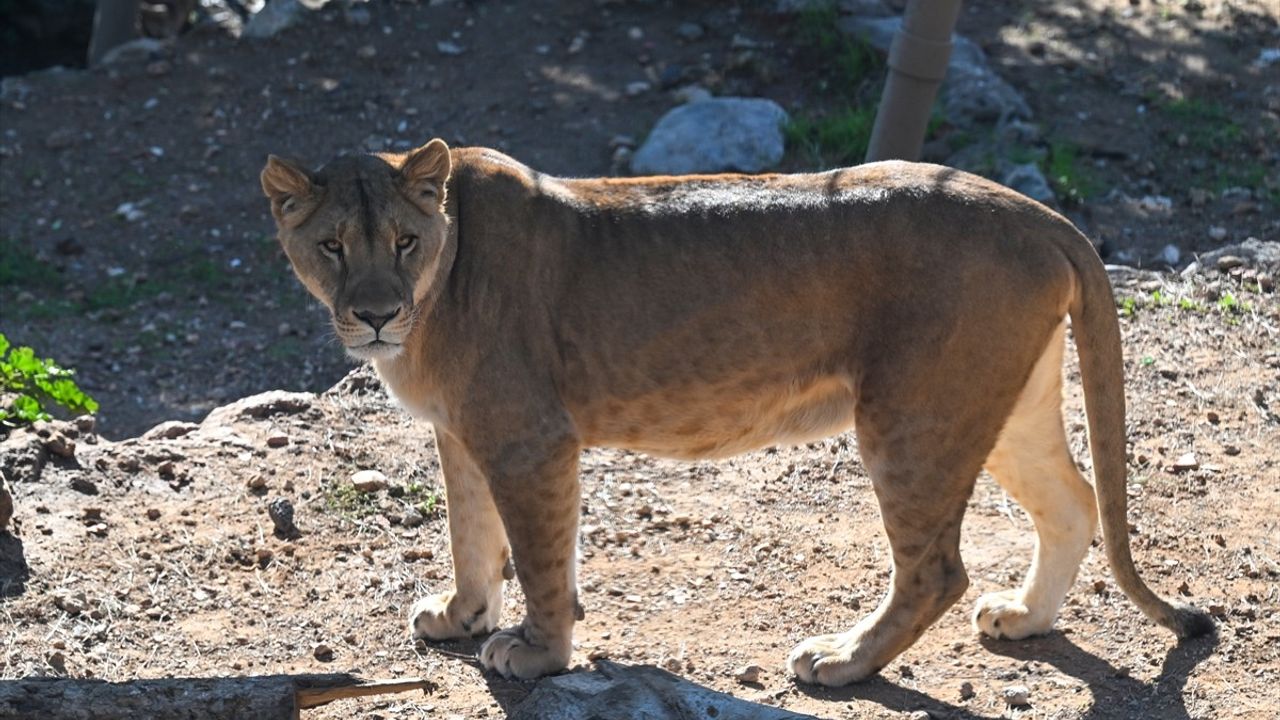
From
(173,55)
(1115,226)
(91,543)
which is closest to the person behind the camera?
(91,543)

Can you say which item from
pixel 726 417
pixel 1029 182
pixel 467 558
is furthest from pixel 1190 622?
pixel 1029 182

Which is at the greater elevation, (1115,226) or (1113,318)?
(1113,318)

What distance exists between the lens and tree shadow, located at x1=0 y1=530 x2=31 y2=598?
5648 millimetres

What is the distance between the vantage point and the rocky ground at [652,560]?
16.9ft

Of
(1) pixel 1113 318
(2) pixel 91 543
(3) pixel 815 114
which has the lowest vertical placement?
(2) pixel 91 543

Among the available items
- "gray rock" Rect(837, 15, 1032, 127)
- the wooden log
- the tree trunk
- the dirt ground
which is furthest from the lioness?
the tree trunk

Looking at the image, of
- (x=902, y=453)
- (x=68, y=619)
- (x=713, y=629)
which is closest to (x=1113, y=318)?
(x=902, y=453)

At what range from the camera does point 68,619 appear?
5531mm

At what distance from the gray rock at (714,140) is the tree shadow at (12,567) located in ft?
16.4

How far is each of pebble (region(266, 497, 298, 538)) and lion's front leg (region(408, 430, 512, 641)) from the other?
896mm

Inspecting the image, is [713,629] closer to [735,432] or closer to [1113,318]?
[735,432]

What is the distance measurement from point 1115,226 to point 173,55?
7.30 m

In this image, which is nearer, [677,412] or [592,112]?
[677,412]

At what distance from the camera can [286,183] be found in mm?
4969
